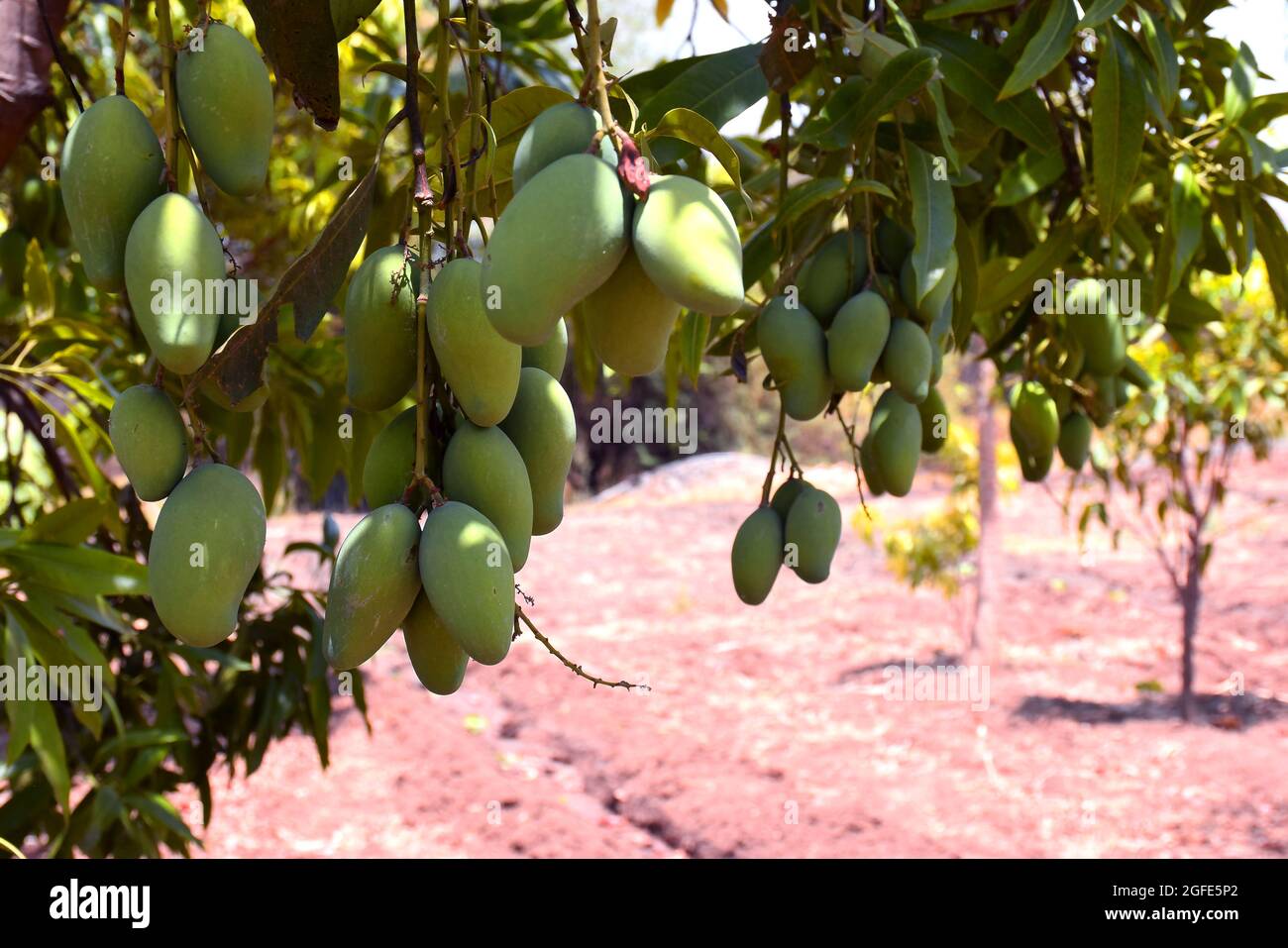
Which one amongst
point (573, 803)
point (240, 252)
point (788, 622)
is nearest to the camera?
point (240, 252)

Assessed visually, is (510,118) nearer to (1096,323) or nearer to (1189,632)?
(1096,323)

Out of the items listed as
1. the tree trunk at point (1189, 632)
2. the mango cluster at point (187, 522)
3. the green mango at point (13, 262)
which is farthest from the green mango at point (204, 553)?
the tree trunk at point (1189, 632)

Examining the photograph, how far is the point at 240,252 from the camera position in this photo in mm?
3225

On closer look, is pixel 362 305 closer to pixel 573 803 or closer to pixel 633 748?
pixel 573 803

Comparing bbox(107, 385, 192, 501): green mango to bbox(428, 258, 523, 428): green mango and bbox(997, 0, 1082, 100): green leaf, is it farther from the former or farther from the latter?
bbox(997, 0, 1082, 100): green leaf

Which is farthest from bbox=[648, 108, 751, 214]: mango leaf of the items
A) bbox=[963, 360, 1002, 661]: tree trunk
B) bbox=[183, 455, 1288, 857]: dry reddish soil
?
bbox=[963, 360, 1002, 661]: tree trunk

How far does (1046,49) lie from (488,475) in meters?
A: 0.65

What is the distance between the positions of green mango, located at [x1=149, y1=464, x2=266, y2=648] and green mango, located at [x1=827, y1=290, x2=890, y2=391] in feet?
1.51

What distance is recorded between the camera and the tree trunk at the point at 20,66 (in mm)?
964

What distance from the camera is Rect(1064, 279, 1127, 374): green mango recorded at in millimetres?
1261

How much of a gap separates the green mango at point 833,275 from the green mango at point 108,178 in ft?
1.68

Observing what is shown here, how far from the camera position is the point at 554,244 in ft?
1.50
